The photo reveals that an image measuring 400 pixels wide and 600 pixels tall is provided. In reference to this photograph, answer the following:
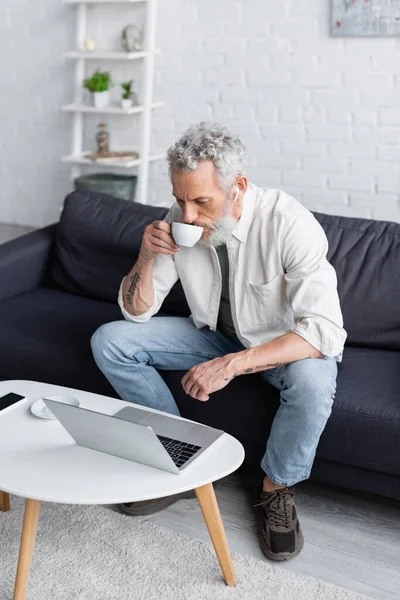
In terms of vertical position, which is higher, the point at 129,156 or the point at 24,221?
the point at 129,156

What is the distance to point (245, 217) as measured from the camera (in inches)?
86.1

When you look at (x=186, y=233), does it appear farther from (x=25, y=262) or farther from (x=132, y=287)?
(x=25, y=262)

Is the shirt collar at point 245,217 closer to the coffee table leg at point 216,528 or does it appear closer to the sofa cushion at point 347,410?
the sofa cushion at point 347,410

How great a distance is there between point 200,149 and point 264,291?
1.36 ft

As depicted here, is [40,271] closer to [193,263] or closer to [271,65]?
[193,263]

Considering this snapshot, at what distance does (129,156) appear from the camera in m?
4.62

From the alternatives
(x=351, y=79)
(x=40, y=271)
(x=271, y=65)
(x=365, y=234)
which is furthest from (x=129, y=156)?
(x=365, y=234)

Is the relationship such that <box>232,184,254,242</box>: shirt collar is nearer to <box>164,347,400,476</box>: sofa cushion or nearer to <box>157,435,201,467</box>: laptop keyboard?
<box>164,347,400,476</box>: sofa cushion

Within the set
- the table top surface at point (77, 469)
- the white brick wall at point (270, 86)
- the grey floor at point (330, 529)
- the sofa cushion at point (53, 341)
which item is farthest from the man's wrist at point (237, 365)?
the white brick wall at point (270, 86)

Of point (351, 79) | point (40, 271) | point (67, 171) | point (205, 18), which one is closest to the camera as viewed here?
point (40, 271)

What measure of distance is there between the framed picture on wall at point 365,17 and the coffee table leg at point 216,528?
9.24 ft

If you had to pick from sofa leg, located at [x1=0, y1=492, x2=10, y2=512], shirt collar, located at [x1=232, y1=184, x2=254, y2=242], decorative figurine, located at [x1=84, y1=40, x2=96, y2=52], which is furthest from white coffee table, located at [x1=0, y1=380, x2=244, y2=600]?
decorative figurine, located at [x1=84, y1=40, x2=96, y2=52]

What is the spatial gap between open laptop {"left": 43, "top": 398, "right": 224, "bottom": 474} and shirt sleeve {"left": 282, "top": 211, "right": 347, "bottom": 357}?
38 centimetres

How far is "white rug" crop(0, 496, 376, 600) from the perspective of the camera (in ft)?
6.17
